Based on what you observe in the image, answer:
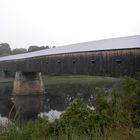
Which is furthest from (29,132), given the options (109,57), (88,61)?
(88,61)

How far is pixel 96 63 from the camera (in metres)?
15.1

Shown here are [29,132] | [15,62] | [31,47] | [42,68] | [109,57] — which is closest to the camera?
[29,132]

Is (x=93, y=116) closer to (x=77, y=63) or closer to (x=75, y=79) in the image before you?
(x=77, y=63)

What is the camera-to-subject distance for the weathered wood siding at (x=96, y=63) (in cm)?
1285

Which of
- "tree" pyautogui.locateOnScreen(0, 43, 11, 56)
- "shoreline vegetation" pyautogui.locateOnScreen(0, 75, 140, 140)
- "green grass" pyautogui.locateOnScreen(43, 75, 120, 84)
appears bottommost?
"green grass" pyautogui.locateOnScreen(43, 75, 120, 84)

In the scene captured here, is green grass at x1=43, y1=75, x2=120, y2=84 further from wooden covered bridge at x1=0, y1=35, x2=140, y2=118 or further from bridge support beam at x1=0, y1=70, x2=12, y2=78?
wooden covered bridge at x1=0, y1=35, x2=140, y2=118

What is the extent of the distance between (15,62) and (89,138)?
2428cm

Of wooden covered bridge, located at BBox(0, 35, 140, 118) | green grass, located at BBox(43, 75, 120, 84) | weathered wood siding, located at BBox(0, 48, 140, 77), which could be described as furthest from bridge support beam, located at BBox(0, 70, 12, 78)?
weathered wood siding, located at BBox(0, 48, 140, 77)

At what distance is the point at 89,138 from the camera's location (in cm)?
405

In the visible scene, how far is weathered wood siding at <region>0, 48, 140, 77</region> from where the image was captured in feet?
42.2

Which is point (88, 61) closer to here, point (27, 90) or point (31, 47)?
point (27, 90)

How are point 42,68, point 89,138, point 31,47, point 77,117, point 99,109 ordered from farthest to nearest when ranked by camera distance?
1. point 31,47
2. point 42,68
3. point 99,109
4. point 77,117
5. point 89,138

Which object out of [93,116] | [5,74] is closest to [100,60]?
[93,116]

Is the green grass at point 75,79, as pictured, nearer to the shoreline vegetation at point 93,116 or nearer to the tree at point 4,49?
the shoreline vegetation at point 93,116
